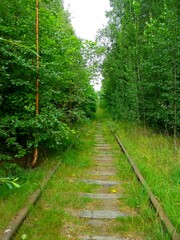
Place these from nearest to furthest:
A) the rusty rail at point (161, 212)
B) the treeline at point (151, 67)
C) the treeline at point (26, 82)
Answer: the rusty rail at point (161, 212), the treeline at point (26, 82), the treeline at point (151, 67)

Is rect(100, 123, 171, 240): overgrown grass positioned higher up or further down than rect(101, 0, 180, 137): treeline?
further down

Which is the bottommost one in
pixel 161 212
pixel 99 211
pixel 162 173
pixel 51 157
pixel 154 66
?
pixel 99 211

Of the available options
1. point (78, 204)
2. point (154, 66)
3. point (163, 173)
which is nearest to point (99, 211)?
point (78, 204)

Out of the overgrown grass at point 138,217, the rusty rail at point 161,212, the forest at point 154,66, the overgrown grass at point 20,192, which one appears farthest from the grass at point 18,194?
the forest at point 154,66

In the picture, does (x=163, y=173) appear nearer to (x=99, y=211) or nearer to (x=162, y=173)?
(x=162, y=173)

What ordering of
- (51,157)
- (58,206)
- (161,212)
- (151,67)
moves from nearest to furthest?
(161,212)
(58,206)
(51,157)
(151,67)

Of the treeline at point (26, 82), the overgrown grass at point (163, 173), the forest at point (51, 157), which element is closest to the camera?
the forest at point (51, 157)

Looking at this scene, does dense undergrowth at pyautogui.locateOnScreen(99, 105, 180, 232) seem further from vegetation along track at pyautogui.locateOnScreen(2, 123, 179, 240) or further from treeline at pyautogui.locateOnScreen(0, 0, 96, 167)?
treeline at pyautogui.locateOnScreen(0, 0, 96, 167)

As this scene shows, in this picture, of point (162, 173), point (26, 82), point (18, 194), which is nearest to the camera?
point (18, 194)

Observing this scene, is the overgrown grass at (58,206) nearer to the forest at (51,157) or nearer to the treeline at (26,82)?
the forest at (51,157)

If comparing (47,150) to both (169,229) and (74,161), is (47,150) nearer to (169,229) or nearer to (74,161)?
(74,161)

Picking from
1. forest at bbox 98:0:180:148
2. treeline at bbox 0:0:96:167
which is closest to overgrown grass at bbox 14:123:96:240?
treeline at bbox 0:0:96:167

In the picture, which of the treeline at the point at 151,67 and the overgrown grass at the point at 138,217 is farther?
the treeline at the point at 151,67

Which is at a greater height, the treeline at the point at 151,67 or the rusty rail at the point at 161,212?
the treeline at the point at 151,67
